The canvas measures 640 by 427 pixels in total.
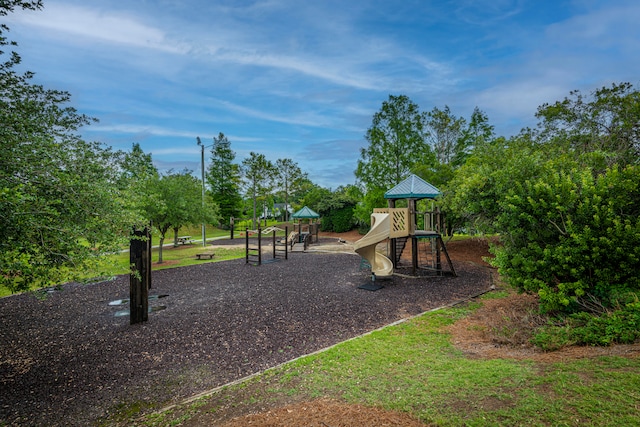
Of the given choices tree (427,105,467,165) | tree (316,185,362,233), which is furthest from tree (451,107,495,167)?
tree (316,185,362,233)

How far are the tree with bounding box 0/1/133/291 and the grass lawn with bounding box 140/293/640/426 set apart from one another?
236 centimetres

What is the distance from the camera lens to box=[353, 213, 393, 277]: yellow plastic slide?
10533 millimetres

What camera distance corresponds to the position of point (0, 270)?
10.5 feet

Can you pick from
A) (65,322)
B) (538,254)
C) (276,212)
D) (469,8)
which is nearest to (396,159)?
(469,8)

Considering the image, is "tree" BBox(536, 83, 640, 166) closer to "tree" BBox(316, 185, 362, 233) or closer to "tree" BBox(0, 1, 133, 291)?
"tree" BBox(0, 1, 133, 291)

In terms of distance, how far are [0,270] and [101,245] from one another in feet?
3.54

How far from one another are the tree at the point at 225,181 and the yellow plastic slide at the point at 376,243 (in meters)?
29.7

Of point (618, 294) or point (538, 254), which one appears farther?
point (538, 254)

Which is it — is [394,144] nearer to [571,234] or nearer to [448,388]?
[571,234]

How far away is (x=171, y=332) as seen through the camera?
6.40 meters

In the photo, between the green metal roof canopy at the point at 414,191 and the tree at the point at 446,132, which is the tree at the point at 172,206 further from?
the tree at the point at 446,132

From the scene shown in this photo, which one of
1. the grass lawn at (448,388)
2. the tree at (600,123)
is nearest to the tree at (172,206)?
the grass lawn at (448,388)

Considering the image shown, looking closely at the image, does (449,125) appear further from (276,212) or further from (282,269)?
(276,212)

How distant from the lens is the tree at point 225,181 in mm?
38250
